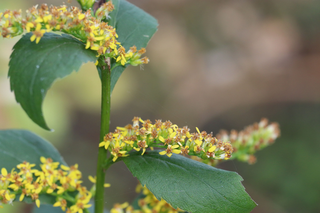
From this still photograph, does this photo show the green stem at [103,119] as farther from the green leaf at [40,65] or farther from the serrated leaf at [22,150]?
the serrated leaf at [22,150]

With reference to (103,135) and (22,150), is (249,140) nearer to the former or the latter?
(103,135)

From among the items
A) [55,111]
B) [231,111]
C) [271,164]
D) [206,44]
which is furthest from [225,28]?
[55,111]

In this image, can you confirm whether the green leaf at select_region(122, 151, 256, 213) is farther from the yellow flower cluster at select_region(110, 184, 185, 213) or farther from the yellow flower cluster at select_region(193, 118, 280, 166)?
the yellow flower cluster at select_region(193, 118, 280, 166)

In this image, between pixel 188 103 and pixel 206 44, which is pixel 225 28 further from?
pixel 188 103

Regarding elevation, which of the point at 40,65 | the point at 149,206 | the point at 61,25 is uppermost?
the point at 61,25

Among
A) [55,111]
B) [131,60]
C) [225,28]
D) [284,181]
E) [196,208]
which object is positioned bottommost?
[55,111]

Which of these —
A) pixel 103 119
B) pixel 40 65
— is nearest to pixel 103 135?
pixel 103 119

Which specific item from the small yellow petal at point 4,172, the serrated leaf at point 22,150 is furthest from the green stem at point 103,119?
the small yellow petal at point 4,172
